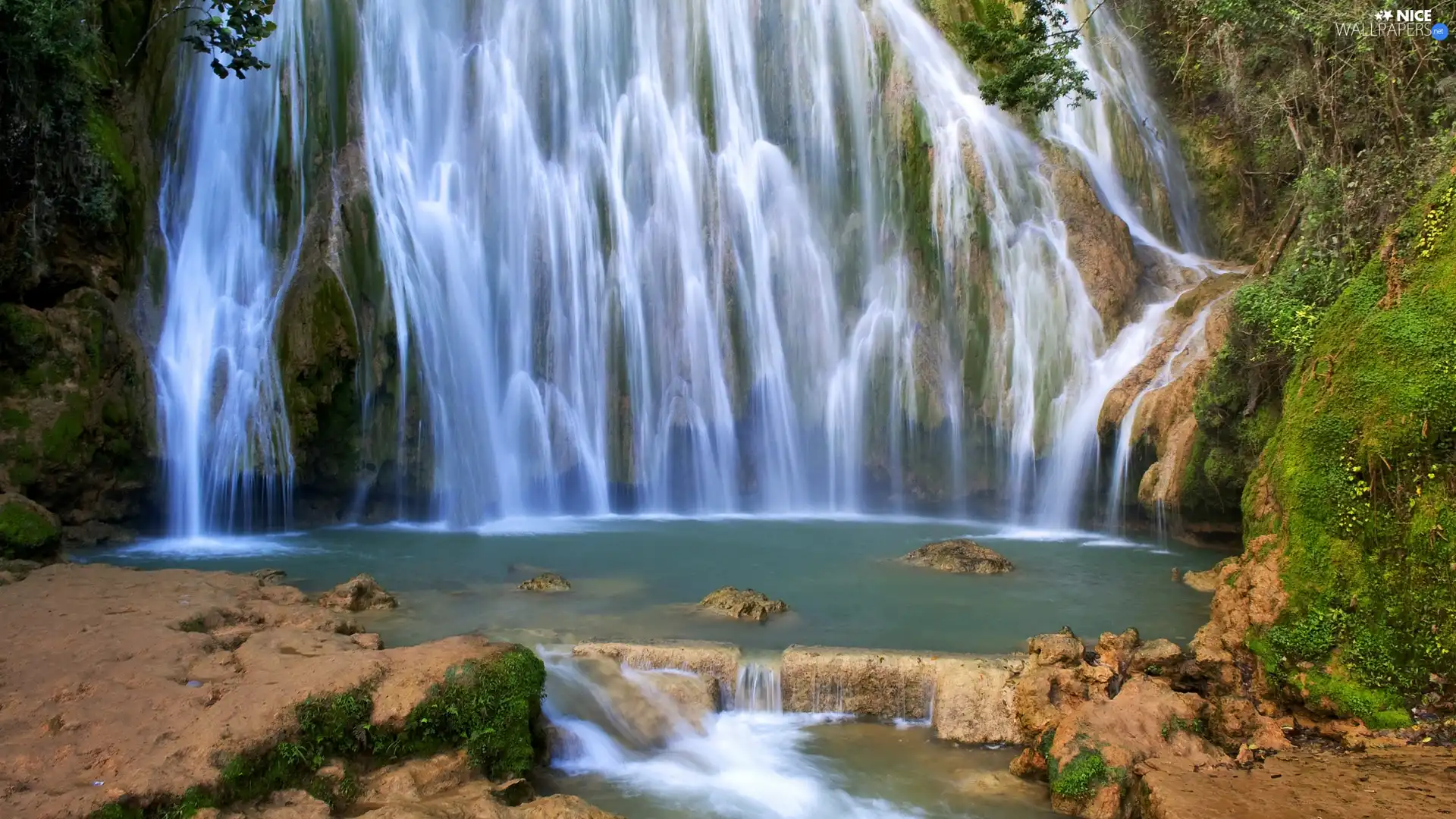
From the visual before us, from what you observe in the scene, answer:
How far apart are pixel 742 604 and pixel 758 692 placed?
5.91 feet

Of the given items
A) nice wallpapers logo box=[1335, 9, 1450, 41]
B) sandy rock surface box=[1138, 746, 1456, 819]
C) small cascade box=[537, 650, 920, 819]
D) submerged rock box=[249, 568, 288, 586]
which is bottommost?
small cascade box=[537, 650, 920, 819]

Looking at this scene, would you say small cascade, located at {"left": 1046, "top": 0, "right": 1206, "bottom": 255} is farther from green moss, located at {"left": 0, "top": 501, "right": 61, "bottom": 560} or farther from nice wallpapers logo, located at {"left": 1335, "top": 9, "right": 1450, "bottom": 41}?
green moss, located at {"left": 0, "top": 501, "right": 61, "bottom": 560}

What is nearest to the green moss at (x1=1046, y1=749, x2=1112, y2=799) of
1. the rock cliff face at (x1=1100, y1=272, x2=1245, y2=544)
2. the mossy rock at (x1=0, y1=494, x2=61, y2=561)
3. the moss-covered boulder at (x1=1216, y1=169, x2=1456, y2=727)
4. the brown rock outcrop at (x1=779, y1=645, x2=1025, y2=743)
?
the brown rock outcrop at (x1=779, y1=645, x2=1025, y2=743)

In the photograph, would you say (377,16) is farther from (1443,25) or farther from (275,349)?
(1443,25)

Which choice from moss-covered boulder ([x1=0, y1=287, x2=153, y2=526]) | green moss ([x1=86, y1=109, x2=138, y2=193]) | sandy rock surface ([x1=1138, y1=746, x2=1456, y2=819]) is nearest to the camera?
sandy rock surface ([x1=1138, y1=746, x2=1456, y2=819])

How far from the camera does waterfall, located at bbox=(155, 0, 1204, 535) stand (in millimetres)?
15570

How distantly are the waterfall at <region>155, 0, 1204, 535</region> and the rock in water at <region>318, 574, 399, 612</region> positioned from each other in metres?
6.38

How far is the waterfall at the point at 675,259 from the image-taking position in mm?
15570

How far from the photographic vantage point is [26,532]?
9.34 m

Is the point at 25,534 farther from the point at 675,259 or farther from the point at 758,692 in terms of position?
the point at 675,259

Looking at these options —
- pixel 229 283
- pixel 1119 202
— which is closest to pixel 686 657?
pixel 229 283

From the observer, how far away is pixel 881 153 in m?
19.1

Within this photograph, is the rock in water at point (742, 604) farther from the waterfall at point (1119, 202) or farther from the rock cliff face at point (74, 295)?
the rock cliff face at point (74, 295)

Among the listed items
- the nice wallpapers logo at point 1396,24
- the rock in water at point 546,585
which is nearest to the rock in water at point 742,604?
the rock in water at point 546,585
